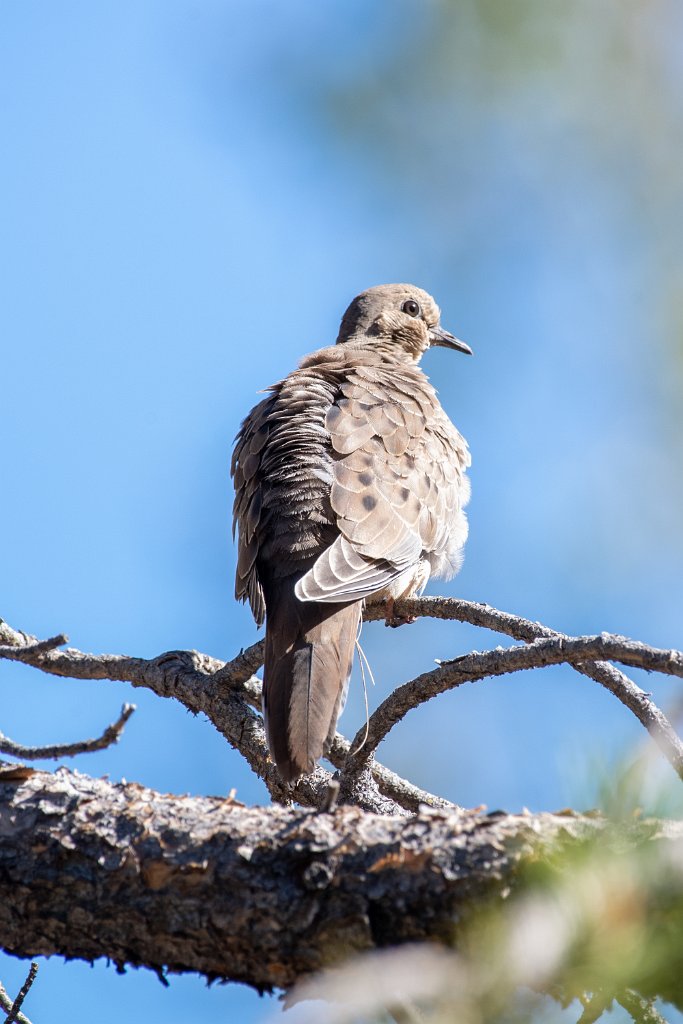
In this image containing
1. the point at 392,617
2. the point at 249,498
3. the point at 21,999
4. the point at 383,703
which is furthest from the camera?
the point at 392,617

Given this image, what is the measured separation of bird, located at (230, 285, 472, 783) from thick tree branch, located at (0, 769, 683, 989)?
3.97ft

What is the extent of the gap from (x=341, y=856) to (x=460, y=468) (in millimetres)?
3499

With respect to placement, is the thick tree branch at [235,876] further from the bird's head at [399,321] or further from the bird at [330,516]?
the bird's head at [399,321]

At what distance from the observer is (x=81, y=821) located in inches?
82.4

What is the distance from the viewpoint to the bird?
3.52 meters

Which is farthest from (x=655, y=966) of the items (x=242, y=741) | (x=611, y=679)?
(x=242, y=741)

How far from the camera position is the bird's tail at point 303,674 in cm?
328

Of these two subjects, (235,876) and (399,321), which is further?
(399,321)

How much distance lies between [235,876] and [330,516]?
2388mm

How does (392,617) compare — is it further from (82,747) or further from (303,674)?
(82,747)

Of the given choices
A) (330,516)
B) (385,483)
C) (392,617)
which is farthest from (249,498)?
(392,617)

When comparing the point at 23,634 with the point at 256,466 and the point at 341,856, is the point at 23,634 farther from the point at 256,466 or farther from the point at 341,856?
the point at 341,856

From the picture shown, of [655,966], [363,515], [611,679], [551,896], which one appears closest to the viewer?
[655,966]

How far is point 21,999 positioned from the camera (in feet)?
7.88
